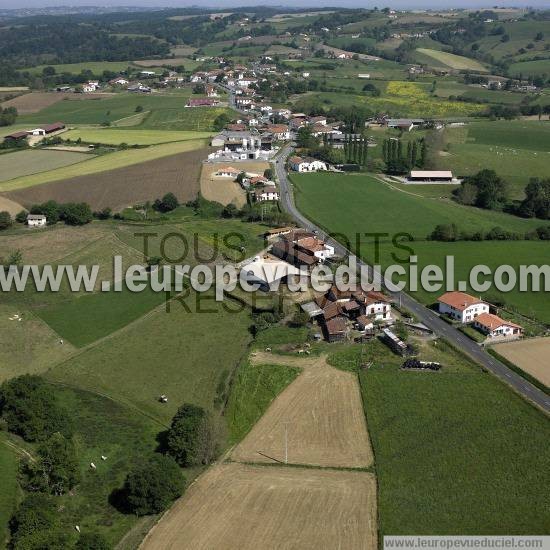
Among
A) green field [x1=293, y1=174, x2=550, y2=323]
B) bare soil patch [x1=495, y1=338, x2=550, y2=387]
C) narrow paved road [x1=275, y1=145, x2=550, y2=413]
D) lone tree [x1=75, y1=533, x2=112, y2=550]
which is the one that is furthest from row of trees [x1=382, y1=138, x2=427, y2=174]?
lone tree [x1=75, y1=533, x2=112, y2=550]

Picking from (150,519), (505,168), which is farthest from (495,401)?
(505,168)

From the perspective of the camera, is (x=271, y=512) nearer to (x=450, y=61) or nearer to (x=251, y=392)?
(x=251, y=392)

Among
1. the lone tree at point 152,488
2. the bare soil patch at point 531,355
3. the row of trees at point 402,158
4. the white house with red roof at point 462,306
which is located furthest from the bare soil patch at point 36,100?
the lone tree at point 152,488

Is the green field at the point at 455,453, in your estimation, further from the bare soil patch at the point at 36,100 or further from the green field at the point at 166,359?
the bare soil patch at the point at 36,100

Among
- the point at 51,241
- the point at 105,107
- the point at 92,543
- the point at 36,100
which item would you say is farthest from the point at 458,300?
the point at 36,100

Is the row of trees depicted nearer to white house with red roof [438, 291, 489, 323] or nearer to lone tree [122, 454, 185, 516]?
white house with red roof [438, 291, 489, 323]

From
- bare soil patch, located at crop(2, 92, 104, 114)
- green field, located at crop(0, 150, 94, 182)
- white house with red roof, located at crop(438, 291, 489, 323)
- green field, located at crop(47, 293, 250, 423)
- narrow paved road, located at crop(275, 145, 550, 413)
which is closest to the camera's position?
narrow paved road, located at crop(275, 145, 550, 413)

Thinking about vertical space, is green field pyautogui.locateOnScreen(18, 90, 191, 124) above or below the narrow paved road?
above
